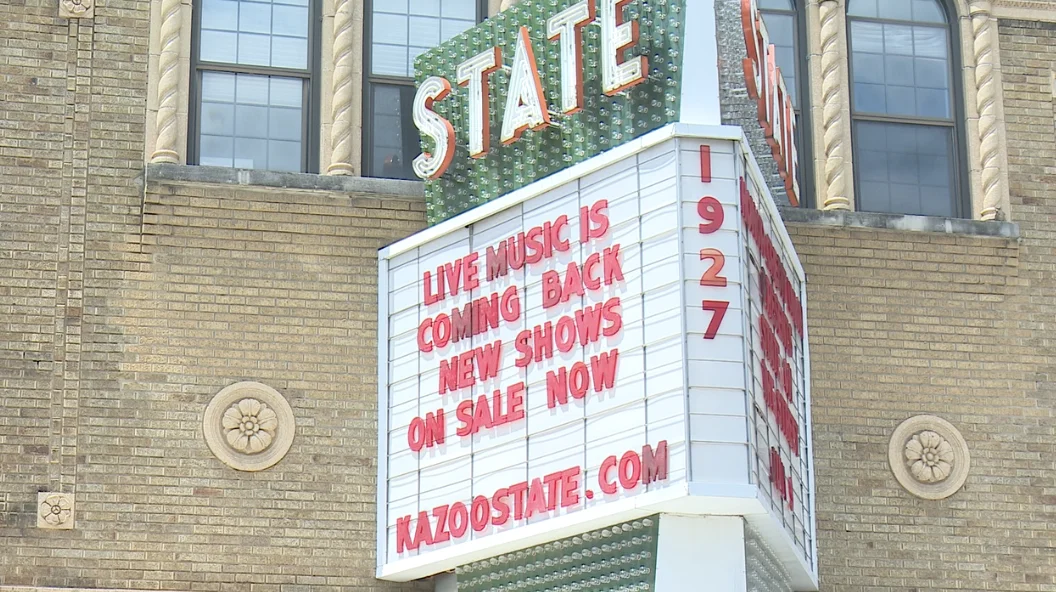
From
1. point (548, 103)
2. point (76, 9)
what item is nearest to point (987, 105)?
point (548, 103)

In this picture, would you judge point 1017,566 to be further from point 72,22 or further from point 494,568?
point 72,22

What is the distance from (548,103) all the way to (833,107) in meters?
3.78

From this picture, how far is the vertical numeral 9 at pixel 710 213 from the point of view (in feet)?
55.8

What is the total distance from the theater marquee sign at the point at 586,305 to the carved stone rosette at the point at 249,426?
3.23 ft

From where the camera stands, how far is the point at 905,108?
21.4 meters

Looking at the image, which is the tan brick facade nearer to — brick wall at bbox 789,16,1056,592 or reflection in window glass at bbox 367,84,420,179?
brick wall at bbox 789,16,1056,592

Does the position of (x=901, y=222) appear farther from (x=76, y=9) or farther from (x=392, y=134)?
(x=76, y=9)

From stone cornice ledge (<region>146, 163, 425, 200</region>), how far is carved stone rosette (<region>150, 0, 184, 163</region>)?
0.58ft

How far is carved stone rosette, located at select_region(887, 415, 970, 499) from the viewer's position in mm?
19875

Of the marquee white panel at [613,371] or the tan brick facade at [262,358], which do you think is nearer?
the marquee white panel at [613,371]

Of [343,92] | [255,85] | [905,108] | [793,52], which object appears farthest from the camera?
[905,108]

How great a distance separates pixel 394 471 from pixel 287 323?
1.76m

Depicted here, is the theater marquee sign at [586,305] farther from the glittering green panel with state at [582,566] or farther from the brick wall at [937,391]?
the brick wall at [937,391]

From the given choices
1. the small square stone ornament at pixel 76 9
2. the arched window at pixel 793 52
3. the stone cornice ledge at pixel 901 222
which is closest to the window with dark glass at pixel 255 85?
the small square stone ornament at pixel 76 9
